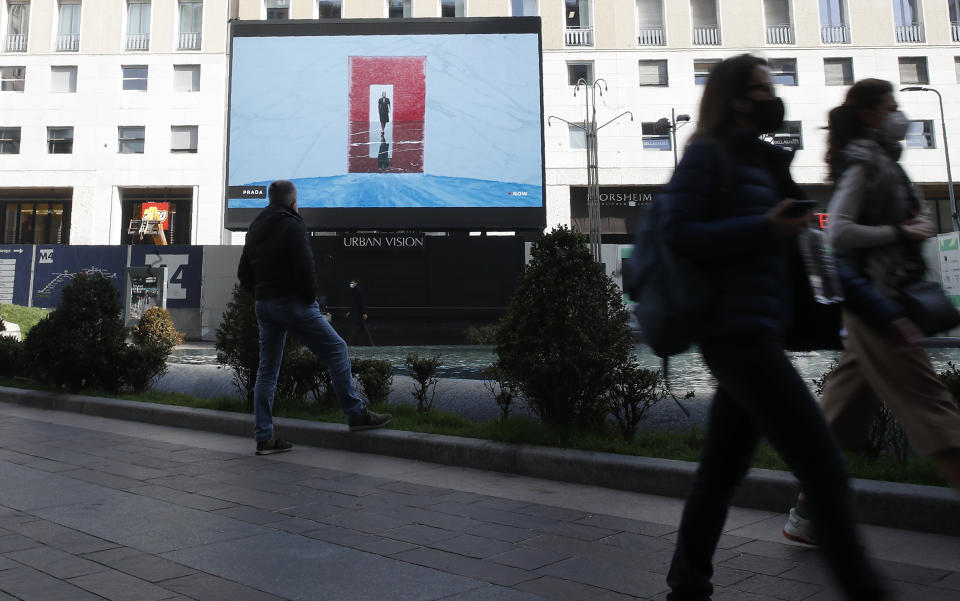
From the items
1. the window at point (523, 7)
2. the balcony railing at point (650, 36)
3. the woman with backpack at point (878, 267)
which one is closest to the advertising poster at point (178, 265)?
the window at point (523, 7)

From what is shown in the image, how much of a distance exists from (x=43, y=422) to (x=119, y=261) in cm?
1887

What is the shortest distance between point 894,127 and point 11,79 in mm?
40590

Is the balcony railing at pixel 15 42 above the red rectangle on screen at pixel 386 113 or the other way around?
above

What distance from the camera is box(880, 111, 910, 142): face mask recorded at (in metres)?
2.79

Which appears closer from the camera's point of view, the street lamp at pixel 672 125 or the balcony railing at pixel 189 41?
the street lamp at pixel 672 125

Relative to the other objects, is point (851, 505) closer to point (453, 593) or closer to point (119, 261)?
point (453, 593)

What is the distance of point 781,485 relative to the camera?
3447 mm

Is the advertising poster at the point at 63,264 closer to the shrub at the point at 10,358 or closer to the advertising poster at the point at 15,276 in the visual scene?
the advertising poster at the point at 15,276

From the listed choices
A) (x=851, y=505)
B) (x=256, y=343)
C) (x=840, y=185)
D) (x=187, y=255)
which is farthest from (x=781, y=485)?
(x=187, y=255)

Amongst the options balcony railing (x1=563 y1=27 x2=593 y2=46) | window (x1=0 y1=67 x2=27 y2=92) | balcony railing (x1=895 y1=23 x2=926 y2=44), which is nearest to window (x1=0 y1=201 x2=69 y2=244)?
window (x1=0 y1=67 x2=27 y2=92)

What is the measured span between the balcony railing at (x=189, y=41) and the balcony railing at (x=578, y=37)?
1757 cm

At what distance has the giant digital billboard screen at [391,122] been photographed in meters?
20.8

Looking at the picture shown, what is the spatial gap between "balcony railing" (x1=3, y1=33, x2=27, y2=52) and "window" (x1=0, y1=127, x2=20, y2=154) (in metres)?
4.20

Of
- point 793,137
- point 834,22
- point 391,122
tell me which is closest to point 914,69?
point 834,22
